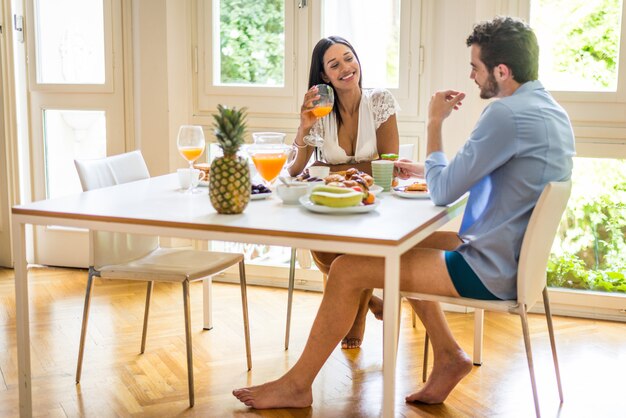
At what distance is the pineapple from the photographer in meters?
2.31

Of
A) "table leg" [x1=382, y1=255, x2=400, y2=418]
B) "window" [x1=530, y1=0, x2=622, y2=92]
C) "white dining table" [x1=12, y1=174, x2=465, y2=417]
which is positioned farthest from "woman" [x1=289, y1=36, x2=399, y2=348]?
"table leg" [x1=382, y1=255, x2=400, y2=418]

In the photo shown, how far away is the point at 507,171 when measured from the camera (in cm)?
239

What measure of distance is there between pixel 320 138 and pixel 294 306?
1.00 meters

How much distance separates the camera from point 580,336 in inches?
139

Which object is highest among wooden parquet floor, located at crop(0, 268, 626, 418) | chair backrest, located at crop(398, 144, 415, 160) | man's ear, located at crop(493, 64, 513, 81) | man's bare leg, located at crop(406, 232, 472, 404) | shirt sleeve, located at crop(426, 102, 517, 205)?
man's ear, located at crop(493, 64, 513, 81)

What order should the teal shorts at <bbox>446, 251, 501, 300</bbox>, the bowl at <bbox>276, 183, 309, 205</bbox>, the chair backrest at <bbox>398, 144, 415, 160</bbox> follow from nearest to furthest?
the teal shorts at <bbox>446, 251, 501, 300</bbox> < the bowl at <bbox>276, 183, 309, 205</bbox> < the chair backrest at <bbox>398, 144, 415, 160</bbox>

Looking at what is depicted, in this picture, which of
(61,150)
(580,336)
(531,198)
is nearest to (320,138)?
(531,198)

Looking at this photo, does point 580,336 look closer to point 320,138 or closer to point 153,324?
point 320,138

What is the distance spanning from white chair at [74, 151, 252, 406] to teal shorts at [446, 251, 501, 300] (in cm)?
90

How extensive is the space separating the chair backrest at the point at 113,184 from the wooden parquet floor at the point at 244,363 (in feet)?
1.50

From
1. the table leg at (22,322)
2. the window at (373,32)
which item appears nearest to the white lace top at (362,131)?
the window at (373,32)

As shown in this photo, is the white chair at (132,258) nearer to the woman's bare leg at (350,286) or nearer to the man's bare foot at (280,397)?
the man's bare foot at (280,397)

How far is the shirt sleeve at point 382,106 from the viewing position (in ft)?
11.1

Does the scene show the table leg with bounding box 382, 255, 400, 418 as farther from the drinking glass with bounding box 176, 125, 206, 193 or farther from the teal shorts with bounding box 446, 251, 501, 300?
the drinking glass with bounding box 176, 125, 206, 193
